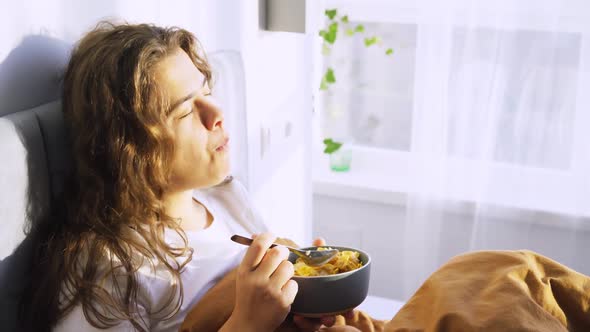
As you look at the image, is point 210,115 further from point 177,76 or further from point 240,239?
point 240,239

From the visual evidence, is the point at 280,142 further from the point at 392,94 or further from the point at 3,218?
the point at 3,218

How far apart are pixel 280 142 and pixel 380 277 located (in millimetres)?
813

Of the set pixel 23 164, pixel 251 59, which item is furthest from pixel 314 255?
pixel 251 59

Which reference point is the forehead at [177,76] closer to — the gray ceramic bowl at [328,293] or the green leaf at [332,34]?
the gray ceramic bowl at [328,293]

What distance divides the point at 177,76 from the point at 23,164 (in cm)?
27

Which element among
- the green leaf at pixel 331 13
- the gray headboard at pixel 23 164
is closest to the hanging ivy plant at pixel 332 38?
the green leaf at pixel 331 13

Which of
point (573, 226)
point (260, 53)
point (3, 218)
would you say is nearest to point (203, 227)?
point (3, 218)

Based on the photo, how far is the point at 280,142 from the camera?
196 centimetres

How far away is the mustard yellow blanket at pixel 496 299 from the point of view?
99cm

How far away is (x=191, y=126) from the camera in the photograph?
1.10 metres

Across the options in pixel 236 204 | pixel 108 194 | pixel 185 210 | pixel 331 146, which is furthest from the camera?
pixel 331 146

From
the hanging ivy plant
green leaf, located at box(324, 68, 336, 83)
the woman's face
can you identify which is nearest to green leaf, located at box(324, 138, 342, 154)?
the hanging ivy plant

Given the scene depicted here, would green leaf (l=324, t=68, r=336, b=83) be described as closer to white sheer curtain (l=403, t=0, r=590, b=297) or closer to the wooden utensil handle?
white sheer curtain (l=403, t=0, r=590, b=297)

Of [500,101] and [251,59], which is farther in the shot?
[500,101]
